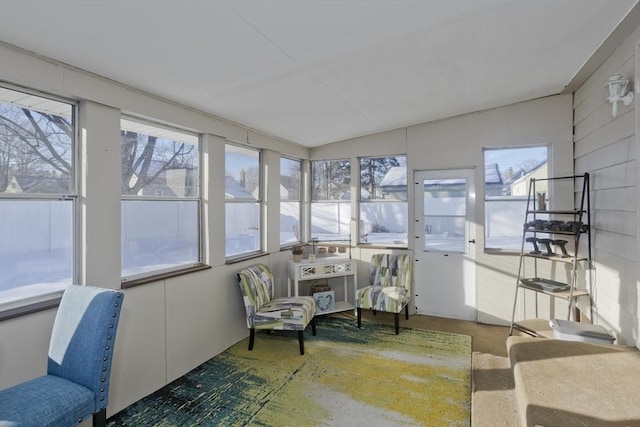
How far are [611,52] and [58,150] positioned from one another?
4056mm

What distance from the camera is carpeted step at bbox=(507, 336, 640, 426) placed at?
1.52 metres

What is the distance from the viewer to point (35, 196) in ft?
6.59

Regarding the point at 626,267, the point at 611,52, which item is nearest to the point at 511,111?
the point at 611,52

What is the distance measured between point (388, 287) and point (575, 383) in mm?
2429

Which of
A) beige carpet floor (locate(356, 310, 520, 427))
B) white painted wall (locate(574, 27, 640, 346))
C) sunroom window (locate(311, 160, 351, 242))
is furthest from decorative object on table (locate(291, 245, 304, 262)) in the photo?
white painted wall (locate(574, 27, 640, 346))

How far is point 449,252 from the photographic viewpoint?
4355 mm

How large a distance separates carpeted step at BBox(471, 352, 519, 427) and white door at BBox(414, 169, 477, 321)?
146 cm

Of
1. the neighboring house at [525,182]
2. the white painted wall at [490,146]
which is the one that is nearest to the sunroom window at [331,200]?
the white painted wall at [490,146]

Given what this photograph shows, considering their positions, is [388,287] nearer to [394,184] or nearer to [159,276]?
[394,184]

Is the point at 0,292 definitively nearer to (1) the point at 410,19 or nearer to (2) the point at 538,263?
(1) the point at 410,19

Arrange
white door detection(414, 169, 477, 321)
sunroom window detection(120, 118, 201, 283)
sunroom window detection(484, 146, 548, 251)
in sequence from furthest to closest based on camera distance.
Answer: white door detection(414, 169, 477, 321)
sunroom window detection(484, 146, 548, 251)
sunroom window detection(120, 118, 201, 283)

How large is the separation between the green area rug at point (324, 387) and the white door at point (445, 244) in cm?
76

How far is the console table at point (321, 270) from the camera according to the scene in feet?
13.5

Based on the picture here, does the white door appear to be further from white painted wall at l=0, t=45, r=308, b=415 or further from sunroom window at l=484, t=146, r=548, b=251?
white painted wall at l=0, t=45, r=308, b=415
